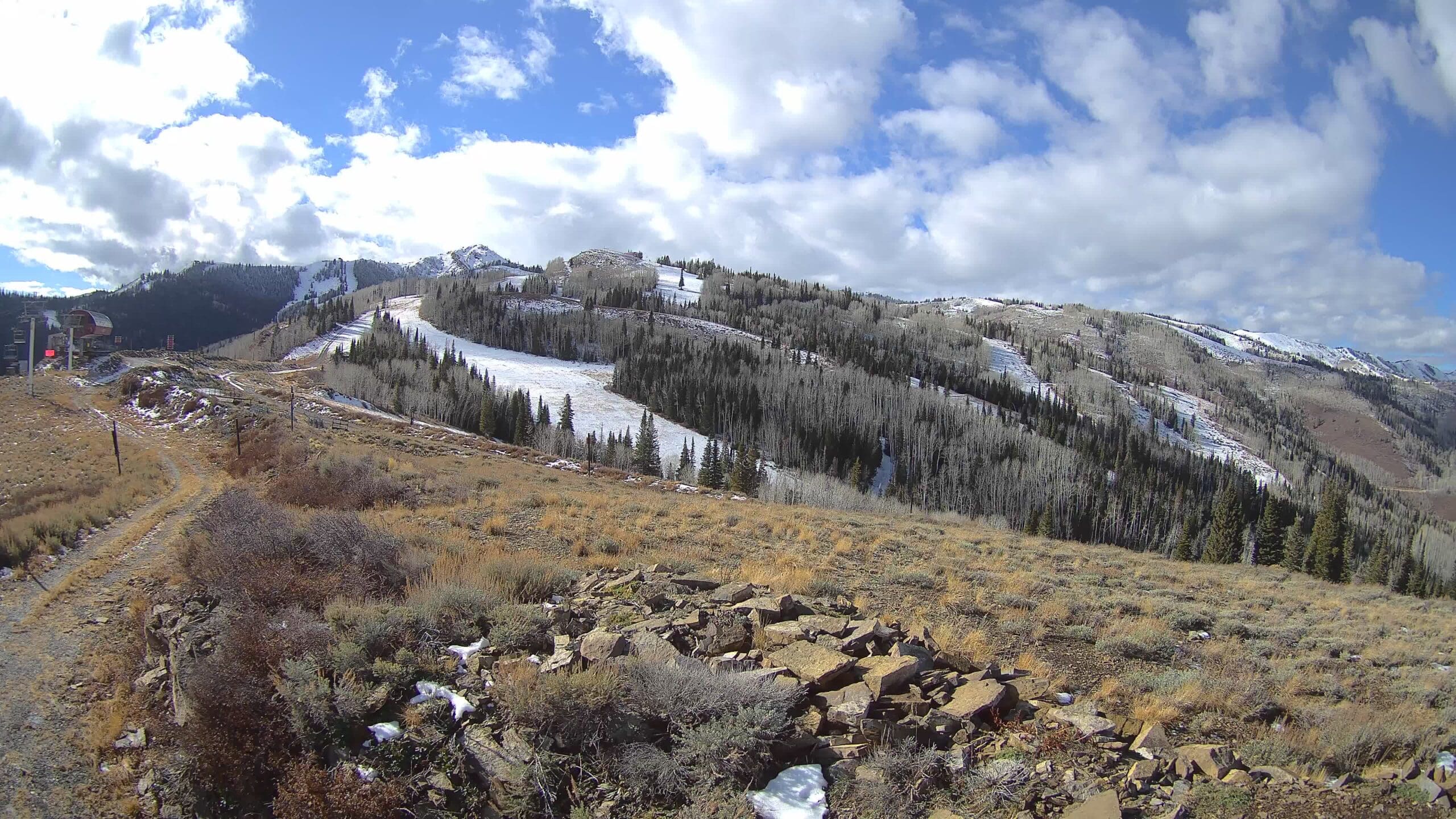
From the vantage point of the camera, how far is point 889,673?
687 cm

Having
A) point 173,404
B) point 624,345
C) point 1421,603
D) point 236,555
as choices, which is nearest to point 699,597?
point 236,555

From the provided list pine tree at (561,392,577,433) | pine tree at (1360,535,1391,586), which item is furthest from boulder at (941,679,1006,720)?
pine tree at (561,392,577,433)

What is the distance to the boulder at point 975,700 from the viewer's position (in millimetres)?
6547

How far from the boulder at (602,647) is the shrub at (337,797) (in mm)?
2037

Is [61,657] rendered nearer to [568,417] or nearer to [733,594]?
[733,594]

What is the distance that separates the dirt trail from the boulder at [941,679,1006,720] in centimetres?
928

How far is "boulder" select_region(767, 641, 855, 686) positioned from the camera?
271 inches

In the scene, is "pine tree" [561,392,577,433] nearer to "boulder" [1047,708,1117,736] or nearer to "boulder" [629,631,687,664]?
"boulder" [629,631,687,664]

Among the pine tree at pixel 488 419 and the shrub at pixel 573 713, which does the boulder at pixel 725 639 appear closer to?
the shrub at pixel 573 713

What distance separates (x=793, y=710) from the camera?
21.4ft

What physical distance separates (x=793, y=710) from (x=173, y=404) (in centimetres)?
5695

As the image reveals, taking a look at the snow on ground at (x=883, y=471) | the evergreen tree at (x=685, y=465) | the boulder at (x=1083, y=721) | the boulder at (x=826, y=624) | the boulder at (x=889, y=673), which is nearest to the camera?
the boulder at (x=1083, y=721)

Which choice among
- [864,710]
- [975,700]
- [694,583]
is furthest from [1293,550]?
[864,710]

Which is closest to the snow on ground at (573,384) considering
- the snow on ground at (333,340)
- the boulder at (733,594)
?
the snow on ground at (333,340)
